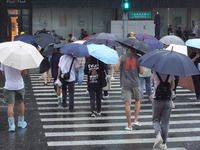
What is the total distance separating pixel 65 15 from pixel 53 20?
1.00 m

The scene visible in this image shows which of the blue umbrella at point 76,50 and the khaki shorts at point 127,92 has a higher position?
the blue umbrella at point 76,50

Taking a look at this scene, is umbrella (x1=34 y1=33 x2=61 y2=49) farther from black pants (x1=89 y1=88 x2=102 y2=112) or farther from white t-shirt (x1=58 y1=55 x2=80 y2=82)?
black pants (x1=89 y1=88 x2=102 y2=112)

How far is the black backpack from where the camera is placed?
7672mm

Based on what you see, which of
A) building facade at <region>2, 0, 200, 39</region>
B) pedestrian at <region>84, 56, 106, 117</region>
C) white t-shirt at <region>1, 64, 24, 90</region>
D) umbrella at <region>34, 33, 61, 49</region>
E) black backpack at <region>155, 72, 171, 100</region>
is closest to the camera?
black backpack at <region>155, 72, 171, 100</region>

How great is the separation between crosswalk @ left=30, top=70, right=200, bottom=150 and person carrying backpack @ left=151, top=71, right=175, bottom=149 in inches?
17.4

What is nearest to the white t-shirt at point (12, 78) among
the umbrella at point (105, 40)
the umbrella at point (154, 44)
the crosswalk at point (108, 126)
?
the crosswalk at point (108, 126)

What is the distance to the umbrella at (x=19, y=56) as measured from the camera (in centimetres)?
854

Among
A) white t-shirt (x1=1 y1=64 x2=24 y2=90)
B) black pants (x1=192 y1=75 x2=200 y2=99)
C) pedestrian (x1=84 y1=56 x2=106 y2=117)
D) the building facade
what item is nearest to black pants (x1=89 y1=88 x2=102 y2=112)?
pedestrian (x1=84 y1=56 x2=106 y2=117)

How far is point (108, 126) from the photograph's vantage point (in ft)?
32.1

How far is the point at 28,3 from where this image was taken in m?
30.1

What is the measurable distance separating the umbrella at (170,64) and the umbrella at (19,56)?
2.52m

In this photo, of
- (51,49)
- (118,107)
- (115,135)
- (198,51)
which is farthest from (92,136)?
(198,51)

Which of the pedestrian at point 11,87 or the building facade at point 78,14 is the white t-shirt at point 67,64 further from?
the building facade at point 78,14

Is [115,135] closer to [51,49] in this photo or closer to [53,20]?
[51,49]
